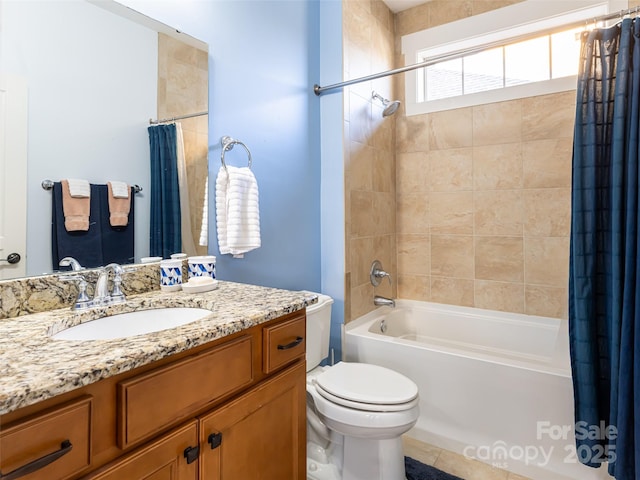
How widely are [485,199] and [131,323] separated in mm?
2286

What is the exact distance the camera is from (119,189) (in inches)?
48.8

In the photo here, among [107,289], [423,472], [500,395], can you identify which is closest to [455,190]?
[500,395]

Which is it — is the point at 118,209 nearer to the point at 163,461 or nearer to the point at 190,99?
the point at 190,99

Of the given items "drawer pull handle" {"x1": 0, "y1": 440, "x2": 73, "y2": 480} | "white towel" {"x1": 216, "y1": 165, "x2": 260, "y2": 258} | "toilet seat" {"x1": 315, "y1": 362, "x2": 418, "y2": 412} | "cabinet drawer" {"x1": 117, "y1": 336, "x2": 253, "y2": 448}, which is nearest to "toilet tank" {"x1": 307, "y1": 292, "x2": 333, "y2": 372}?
"toilet seat" {"x1": 315, "y1": 362, "x2": 418, "y2": 412}

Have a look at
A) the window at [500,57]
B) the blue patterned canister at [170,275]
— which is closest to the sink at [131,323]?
the blue patterned canister at [170,275]

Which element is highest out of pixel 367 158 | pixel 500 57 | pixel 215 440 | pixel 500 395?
pixel 500 57

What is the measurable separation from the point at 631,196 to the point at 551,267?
3.36 ft

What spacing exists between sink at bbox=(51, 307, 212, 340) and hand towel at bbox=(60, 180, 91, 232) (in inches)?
12.3

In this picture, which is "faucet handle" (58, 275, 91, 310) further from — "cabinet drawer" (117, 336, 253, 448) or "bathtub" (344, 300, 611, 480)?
"bathtub" (344, 300, 611, 480)

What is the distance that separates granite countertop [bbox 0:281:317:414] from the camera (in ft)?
1.92

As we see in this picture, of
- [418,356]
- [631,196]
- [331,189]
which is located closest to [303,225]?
[331,189]

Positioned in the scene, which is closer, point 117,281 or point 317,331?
point 117,281

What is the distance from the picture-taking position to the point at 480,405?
71.1 inches

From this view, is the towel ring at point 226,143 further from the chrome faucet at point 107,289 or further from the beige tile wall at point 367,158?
the beige tile wall at point 367,158
